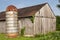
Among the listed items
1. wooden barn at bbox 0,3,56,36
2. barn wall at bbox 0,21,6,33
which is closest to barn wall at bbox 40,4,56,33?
wooden barn at bbox 0,3,56,36

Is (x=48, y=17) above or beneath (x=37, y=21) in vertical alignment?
above

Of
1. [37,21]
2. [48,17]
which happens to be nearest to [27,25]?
[37,21]

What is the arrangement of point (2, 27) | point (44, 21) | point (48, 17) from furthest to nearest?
point (2, 27)
point (48, 17)
point (44, 21)

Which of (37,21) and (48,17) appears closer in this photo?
(37,21)

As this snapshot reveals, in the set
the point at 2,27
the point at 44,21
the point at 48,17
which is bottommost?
the point at 2,27

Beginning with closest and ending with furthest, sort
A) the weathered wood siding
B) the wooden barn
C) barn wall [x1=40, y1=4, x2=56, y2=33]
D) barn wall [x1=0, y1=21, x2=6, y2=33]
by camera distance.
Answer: the wooden barn < the weathered wood siding < barn wall [x1=40, y1=4, x2=56, y2=33] < barn wall [x1=0, y1=21, x2=6, y2=33]

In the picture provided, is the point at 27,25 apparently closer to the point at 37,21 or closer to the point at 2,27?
the point at 37,21

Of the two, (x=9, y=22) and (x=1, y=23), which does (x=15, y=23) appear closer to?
(x=9, y=22)

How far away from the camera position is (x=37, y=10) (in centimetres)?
2316

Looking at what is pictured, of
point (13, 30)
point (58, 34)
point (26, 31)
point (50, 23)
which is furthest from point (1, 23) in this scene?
point (58, 34)

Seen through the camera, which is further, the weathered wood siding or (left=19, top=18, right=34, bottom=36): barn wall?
the weathered wood siding

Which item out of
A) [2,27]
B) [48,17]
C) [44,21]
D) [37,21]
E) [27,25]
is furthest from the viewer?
[2,27]

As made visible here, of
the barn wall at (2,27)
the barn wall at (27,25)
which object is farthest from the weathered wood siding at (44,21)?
the barn wall at (2,27)

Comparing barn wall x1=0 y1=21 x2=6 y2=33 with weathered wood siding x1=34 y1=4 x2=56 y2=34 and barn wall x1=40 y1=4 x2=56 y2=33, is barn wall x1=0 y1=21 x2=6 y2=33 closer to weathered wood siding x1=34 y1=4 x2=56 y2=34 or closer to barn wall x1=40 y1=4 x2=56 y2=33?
weathered wood siding x1=34 y1=4 x2=56 y2=34
